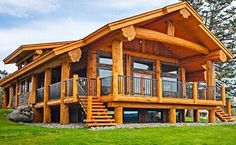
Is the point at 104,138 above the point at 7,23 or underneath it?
underneath

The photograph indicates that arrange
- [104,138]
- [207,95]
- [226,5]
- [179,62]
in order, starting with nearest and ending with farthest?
→ 1. [104,138]
2. [207,95]
3. [179,62]
4. [226,5]

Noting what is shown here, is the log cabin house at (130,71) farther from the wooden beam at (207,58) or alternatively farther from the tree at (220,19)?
the tree at (220,19)

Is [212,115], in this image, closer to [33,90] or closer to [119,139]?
[33,90]

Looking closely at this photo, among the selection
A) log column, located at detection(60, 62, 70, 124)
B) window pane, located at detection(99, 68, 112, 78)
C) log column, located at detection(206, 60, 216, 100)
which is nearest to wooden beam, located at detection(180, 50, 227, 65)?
log column, located at detection(206, 60, 216, 100)

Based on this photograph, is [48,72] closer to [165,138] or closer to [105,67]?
[105,67]

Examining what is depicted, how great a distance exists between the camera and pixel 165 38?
1848 centimetres

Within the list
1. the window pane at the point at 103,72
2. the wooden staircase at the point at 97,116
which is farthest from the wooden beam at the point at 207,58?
the wooden staircase at the point at 97,116

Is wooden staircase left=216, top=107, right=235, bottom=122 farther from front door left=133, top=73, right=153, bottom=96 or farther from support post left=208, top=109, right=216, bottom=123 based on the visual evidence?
front door left=133, top=73, right=153, bottom=96

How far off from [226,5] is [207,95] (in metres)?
17.1

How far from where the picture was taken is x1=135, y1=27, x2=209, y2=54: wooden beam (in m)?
17.5

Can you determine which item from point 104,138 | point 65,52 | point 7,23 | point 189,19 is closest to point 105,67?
point 65,52

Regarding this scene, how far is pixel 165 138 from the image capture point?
1103 centimetres

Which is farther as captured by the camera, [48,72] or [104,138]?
[48,72]

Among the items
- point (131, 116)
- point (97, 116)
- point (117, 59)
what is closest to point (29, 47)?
point (131, 116)
